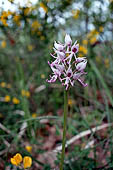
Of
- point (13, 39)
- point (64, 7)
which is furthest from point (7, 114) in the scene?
point (64, 7)

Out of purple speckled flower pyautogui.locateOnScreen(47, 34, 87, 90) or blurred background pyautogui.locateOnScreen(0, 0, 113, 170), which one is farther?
blurred background pyautogui.locateOnScreen(0, 0, 113, 170)

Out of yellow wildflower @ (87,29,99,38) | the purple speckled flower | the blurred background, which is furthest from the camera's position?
yellow wildflower @ (87,29,99,38)

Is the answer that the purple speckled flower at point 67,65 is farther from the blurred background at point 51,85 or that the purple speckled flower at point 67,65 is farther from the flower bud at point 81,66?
the blurred background at point 51,85

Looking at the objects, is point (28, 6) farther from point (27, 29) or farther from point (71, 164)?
point (71, 164)

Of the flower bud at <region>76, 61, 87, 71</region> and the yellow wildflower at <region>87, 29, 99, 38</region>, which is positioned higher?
the yellow wildflower at <region>87, 29, 99, 38</region>

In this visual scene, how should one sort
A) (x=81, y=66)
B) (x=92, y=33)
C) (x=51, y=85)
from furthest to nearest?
(x=92, y=33) < (x=51, y=85) < (x=81, y=66)

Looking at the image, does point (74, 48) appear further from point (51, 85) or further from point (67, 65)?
point (51, 85)

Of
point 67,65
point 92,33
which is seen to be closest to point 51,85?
point 92,33

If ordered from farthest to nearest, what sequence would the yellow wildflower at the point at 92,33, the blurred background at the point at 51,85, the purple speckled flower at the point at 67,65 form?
the yellow wildflower at the point at 92,33, the blurred background at the point at 51,85, the purple speckled flower at the point at 67,65

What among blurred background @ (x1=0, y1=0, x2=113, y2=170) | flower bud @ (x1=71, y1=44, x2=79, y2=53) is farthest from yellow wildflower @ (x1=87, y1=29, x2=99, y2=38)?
flower bud @ (x1=71, y1=44, x2=79, y2=53)

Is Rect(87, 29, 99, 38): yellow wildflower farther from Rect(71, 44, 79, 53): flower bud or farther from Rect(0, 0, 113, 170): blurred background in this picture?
Rect(71, 44, 79, 53): flower bud

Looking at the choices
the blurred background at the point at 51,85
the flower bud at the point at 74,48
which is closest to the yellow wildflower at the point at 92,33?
the blurred background at the point at 51,85
